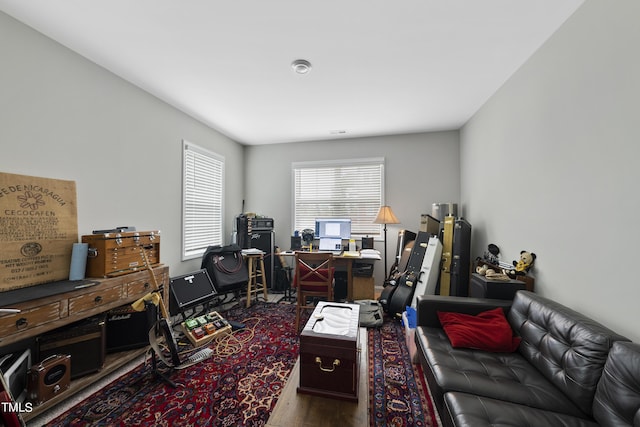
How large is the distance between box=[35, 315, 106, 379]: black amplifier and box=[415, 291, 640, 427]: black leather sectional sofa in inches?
99.1

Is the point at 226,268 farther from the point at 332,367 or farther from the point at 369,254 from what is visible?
the point at 332,367

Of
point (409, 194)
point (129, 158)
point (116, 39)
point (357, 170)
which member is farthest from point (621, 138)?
point (129, 158)

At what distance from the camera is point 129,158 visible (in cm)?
264

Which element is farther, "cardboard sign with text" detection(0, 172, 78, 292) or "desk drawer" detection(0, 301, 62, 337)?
"cardboard sign with text" detection(0, 172, 78, 292)

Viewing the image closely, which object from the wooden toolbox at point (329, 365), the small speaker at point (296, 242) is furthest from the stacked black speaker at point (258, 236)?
the wooden toolbox at point (329, 365)

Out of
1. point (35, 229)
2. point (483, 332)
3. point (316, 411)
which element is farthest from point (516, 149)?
point (35, 229)

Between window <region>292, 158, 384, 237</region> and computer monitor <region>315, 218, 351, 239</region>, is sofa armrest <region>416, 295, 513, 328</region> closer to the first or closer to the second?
computer monitor <region>315, 218, 351, 239</region>

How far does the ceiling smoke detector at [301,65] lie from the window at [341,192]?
2.26m

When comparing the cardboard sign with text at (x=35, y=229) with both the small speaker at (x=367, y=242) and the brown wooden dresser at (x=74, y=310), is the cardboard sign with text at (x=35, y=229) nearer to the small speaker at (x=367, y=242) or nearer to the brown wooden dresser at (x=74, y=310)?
the brown wooden dresser at (x=74, y=310)

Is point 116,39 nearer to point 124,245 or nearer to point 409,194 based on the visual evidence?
point 124,245

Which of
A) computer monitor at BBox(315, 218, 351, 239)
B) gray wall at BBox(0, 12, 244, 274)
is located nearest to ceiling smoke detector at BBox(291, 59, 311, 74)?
gray wall at BBox(0, 12, 244, 274)

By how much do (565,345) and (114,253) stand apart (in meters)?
3.31

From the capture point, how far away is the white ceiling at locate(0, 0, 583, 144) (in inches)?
66.7

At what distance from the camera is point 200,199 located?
3.76 metres
